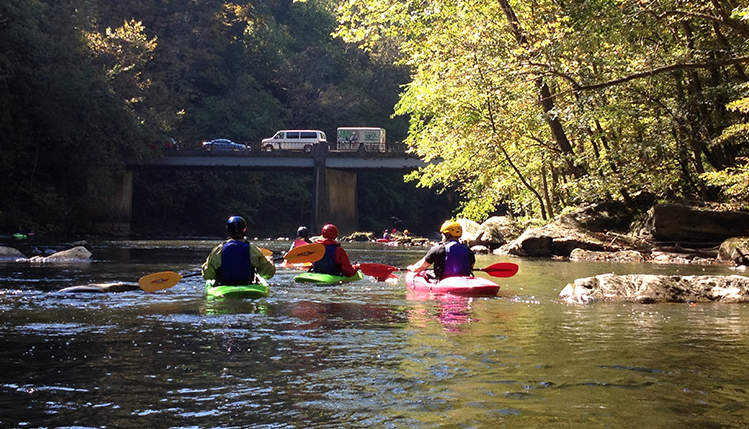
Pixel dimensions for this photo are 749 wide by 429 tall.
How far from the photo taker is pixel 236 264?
10.9 m

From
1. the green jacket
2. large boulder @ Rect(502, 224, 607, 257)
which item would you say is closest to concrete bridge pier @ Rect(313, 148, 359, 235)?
large boulder @ Rect(502, 224, 607, 257)

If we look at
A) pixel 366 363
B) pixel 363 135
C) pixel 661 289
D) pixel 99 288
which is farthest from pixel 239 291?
pixel 363 135

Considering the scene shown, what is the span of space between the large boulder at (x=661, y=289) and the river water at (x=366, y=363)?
1.65ft

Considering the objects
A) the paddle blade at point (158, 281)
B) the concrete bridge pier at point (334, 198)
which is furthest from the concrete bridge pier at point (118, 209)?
the paddle blade at point (158, 281)

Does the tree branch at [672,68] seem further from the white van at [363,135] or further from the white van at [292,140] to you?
the white van at [363,135]

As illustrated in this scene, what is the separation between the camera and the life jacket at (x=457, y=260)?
12211mm

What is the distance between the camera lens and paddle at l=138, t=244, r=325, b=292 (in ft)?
38.3

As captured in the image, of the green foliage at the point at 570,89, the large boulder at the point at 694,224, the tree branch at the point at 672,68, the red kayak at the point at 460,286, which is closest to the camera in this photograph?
the red kayak at the point at 460,286

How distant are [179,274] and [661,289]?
6961 mm

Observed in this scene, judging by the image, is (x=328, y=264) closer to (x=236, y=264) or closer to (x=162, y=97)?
(x=236, y=264)

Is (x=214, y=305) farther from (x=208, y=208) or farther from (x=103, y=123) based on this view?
(x=208, y=208)

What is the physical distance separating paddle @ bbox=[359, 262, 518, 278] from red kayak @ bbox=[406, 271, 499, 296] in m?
1.23

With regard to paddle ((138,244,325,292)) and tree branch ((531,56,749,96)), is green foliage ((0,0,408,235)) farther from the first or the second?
tree branch ((531,56,749,96))

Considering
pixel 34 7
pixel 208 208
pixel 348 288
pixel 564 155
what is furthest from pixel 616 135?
pixel 208 208
